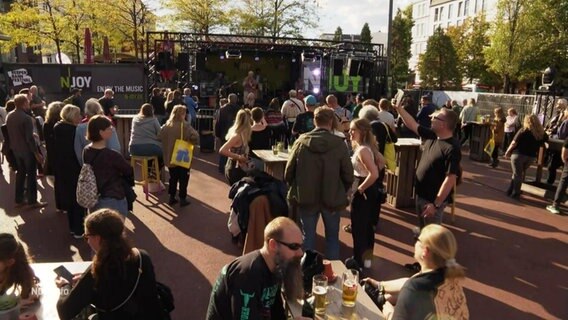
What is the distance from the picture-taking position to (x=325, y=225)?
13.8 feet

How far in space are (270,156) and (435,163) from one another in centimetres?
231

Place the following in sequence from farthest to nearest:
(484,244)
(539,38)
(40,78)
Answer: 1. (539,38)
2. (40,78)
3. (484,244)

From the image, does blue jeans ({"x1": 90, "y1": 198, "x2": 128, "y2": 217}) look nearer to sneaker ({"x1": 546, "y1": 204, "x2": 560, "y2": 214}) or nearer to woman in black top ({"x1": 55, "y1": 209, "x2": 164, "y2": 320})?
woman in black top ({"x1": 55, "y1": 209, "x2": 164, "y2": 320})

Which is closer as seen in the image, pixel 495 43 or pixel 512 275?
pixel 512 275

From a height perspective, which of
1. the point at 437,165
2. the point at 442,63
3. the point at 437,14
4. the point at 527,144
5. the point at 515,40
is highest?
the point at 437,14

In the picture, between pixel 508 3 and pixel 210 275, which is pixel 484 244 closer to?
pixel 210 275

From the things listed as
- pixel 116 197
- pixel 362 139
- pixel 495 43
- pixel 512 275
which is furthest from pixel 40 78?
pixel 495 43

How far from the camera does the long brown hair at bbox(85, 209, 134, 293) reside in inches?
87.4

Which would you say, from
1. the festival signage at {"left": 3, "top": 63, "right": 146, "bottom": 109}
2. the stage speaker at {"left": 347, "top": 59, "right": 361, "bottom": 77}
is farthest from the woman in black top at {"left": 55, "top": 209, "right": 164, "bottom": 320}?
the stage speaker at {"left": 347, "top": 59, "right": 361, "bottom": 77}

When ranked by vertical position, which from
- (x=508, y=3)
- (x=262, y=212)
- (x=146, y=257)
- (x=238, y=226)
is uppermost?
(x=508, y=3)

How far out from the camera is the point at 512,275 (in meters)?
4.72

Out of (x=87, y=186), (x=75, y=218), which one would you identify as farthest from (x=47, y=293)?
(x=75, y=218)

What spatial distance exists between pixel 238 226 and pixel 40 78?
504 inches

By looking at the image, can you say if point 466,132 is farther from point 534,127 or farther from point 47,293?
point 47,293
